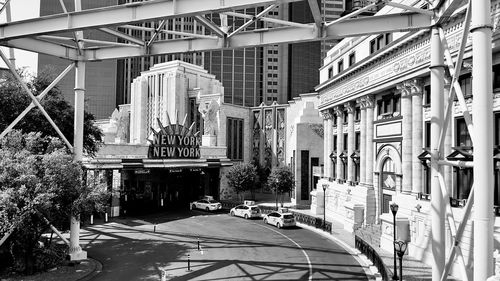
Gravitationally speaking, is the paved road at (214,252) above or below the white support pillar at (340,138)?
below

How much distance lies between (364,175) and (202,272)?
19103 millimetres

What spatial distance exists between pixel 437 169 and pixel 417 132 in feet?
52.5

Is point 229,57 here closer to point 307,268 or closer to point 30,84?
point 30,84

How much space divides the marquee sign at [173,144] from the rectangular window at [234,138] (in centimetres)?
1518

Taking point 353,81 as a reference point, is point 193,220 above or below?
below

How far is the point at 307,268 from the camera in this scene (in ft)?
67.0

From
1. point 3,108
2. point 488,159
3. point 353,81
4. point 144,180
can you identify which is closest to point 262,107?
point 144,180

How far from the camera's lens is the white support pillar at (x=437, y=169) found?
10.8 m

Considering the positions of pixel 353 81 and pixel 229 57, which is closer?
pixel 353 81

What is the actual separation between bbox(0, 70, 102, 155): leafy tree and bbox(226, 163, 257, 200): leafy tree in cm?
2496

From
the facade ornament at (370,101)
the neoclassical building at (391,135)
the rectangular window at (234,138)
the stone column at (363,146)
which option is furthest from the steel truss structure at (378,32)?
the rectangular window at (234,138)

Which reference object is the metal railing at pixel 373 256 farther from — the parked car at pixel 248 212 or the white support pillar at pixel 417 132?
the parked car at pixel 248 212

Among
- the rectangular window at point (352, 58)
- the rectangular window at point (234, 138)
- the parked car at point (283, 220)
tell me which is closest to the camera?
the parked car at point (283, 220)

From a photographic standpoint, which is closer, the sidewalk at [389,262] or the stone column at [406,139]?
the sidewalk at [389,262]
